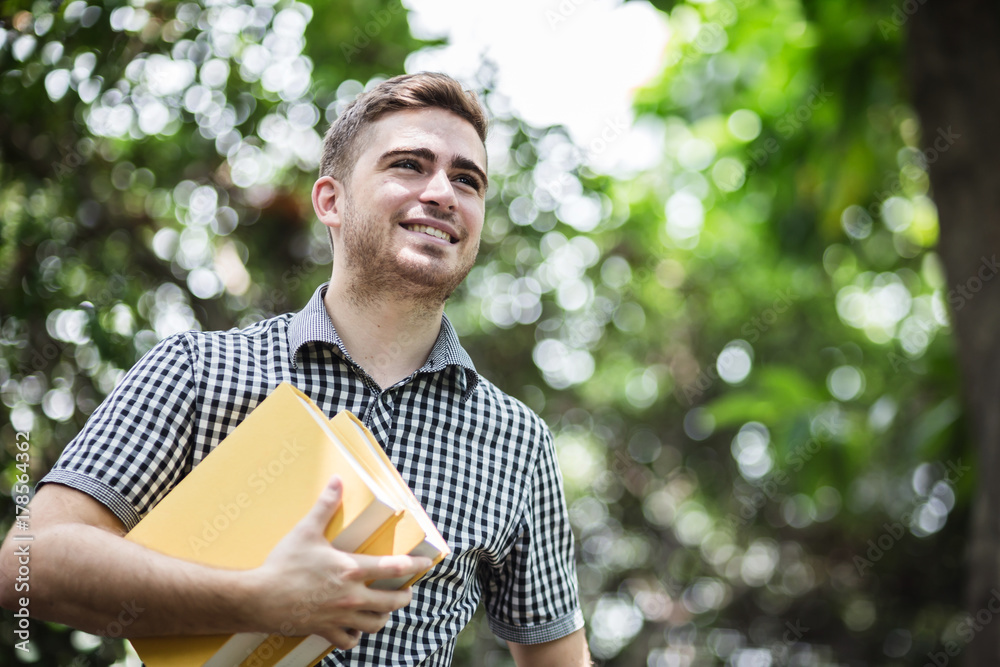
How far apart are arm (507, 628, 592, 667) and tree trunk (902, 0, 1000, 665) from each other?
309 centimetres

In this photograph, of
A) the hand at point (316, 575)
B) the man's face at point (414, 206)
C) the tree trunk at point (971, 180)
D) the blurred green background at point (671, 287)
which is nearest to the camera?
the hand at point (316, 575)

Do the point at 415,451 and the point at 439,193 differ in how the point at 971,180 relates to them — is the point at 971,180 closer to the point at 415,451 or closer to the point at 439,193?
the point at 439,193

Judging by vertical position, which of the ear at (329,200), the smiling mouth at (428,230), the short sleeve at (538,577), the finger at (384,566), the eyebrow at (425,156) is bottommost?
the short sleeve at (538,577)

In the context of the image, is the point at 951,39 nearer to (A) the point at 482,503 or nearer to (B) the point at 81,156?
(A) the point at 482,503

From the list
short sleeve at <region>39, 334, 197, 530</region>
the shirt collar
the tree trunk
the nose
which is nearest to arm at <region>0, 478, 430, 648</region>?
short sleeve at <region>39, 334, 197, 530</region>

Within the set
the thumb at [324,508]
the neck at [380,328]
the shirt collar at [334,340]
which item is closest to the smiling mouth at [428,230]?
the neck at [380,328]

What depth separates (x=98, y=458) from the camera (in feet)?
4.63

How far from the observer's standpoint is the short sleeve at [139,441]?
4.58 ft

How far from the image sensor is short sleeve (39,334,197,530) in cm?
140

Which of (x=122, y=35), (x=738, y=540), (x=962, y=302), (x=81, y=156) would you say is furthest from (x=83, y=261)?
(x=738, y=540)

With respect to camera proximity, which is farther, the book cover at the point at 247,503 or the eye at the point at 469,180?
the eye at the point at 469,180

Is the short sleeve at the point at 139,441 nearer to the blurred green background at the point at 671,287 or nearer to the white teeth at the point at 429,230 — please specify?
the white teeth at the point at 429,230

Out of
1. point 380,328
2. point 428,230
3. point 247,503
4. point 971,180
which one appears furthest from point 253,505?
point 971,180

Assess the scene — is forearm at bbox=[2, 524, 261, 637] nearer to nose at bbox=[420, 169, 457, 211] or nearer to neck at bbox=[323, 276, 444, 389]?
neck at bbox=[323, 276, 444, 389]
